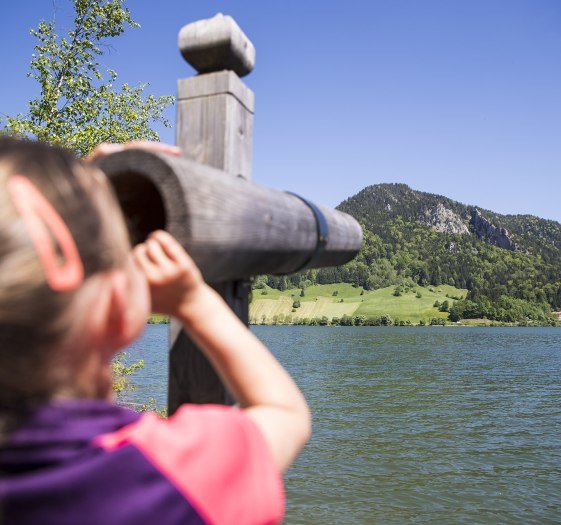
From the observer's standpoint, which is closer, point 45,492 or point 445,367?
point 45,492

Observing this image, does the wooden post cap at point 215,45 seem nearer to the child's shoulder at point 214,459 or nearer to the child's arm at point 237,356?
the child's arm at point 237,356

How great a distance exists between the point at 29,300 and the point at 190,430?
343 mm

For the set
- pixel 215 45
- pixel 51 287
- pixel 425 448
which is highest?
pixel 215 45

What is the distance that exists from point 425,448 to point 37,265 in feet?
81.1

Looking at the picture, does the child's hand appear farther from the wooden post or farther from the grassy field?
the grassy field

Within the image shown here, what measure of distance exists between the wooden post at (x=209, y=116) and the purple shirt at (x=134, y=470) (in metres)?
1.07

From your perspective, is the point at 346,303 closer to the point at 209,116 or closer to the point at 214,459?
the point at 209,116

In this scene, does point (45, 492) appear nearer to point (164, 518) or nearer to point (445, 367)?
point (164, 518)

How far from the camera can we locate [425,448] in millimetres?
23500

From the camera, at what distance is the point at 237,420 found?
3.38 feet

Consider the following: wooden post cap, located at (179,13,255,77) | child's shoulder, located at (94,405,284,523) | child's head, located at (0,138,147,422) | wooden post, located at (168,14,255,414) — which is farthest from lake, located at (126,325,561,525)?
child's head, located at (0,138,147,422)

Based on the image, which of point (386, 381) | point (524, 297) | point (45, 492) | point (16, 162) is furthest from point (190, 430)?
point (524, 297)

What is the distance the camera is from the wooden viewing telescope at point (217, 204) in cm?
131

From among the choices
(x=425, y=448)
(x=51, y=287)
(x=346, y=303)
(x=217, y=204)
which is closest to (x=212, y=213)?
(x=217, y=204)
